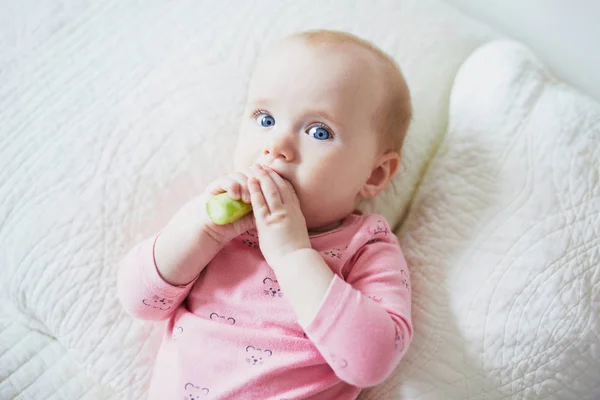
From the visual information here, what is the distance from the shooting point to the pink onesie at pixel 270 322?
0.78 metres

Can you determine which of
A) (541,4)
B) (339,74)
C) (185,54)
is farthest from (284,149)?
(541,4)

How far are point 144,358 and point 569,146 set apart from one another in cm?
86

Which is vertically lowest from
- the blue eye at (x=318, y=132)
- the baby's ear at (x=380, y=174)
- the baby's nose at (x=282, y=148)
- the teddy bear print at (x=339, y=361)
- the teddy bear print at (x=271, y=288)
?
the teddy bear print at (x=271, y=288)

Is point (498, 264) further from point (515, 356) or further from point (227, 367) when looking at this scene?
point (227, 367)

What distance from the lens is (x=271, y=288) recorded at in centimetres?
89

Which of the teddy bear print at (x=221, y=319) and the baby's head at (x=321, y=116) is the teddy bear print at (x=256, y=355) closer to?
the teddy bear print at (x=221, y=319)

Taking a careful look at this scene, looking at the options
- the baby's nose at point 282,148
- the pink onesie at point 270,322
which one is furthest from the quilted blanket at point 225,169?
the baby's nose at point 282,148

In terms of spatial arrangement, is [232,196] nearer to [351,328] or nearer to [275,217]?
[275,217]

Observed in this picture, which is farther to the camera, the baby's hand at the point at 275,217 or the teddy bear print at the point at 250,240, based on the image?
the teddy bear print at the point at 250,240

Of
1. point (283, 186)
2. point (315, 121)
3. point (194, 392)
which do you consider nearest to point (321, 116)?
point (315, 121)

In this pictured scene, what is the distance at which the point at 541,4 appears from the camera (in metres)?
1.23

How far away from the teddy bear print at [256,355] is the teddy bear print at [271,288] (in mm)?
88

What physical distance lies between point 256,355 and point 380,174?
379 mm

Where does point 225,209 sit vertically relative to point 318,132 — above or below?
below
